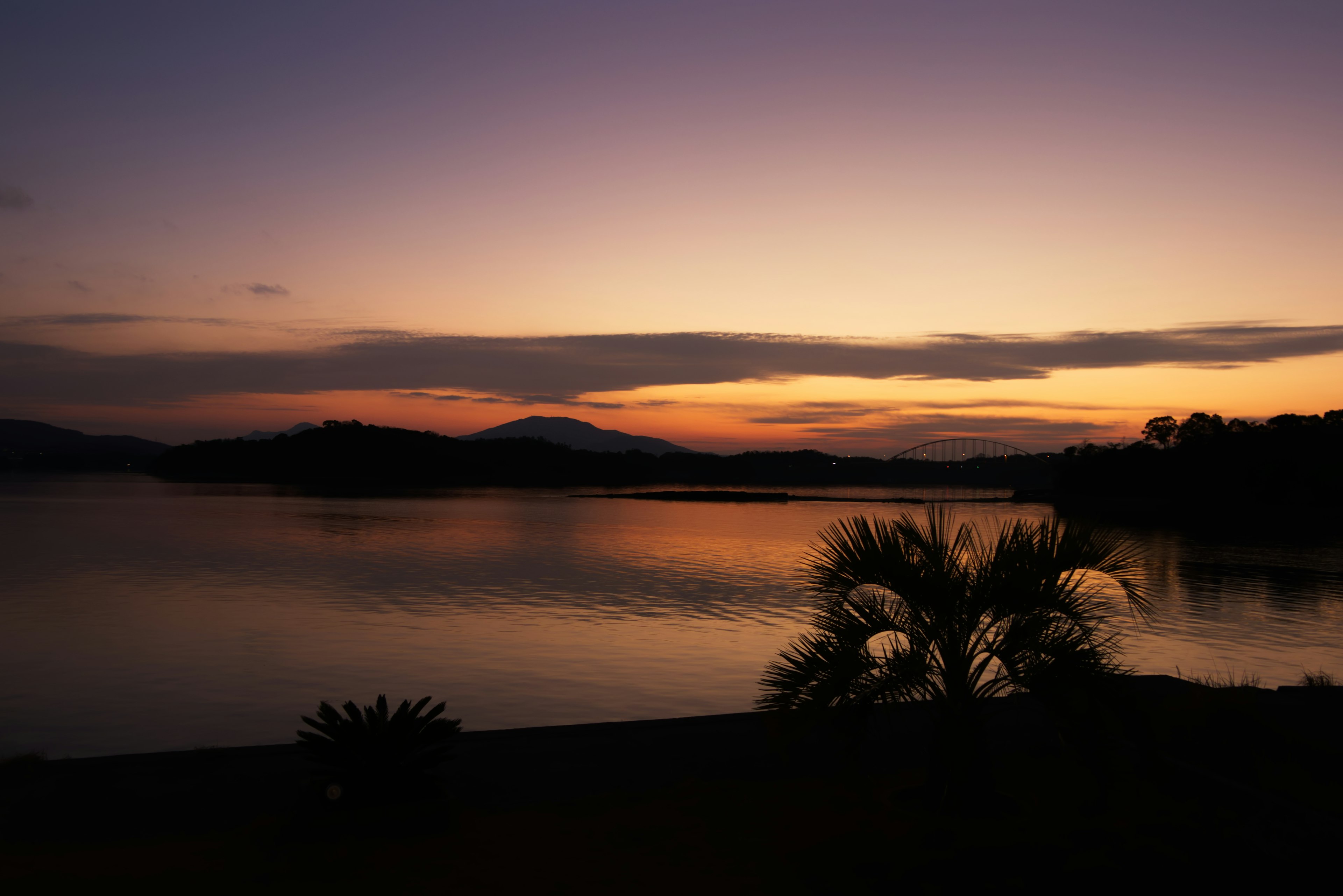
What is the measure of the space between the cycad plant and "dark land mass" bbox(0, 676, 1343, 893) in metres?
0.33

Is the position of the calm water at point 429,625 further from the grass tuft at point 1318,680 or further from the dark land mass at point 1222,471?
the dark land mass at point 1222,471

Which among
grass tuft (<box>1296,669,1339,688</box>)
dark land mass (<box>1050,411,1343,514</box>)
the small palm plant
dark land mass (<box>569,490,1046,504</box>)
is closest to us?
the small palm plant

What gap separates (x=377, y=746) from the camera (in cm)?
767

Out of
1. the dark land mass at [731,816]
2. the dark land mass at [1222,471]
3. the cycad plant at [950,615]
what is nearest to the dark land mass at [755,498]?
the dark land mass at [1222,471]

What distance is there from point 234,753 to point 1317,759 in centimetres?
1092

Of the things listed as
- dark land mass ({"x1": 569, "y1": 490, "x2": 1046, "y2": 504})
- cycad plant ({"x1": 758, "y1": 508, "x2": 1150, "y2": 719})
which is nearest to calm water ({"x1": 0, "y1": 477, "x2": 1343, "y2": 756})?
cycad plant ({"x1": 758, "y1": 508, "x2": 1150, "y2": 719})

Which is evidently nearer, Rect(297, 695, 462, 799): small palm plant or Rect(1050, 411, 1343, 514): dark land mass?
Rect(297, 695, 462, 799): small palm plant

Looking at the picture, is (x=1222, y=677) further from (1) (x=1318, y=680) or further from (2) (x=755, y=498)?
(2) (x=755, y=498)

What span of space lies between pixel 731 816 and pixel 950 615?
2.60m

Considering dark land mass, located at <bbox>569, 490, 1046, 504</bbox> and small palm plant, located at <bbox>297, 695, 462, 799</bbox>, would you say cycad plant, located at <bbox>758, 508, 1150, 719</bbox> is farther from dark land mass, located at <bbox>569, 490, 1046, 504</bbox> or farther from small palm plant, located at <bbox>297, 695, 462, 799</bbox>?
dark land mass, located at <bbox>569, 490, 1046, 504</bbox>

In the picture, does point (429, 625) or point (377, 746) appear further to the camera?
point (429, 625)

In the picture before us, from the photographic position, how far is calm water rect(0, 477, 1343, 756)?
1438 centimetres

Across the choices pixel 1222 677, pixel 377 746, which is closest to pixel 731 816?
pixel 377 746

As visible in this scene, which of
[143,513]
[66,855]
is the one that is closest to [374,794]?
[66,855]
